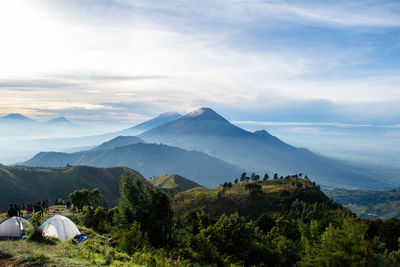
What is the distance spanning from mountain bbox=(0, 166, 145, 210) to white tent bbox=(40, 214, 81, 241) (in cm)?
8620

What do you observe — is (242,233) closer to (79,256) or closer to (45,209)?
(79,256)

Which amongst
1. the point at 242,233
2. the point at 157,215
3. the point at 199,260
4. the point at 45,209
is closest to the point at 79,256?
the point at 199,260

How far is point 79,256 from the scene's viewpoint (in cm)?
1362

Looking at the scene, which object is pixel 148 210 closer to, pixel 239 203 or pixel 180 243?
pixel 180 243

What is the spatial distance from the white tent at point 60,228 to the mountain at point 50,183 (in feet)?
283

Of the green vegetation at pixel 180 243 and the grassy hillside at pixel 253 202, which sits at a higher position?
the green vegetation at pixel 180 243

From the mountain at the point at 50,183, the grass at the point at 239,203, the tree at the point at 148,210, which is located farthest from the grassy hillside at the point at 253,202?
the tree at the point at 148,210

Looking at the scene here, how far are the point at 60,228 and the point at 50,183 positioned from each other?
143 m

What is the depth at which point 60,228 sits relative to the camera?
25.7 meters

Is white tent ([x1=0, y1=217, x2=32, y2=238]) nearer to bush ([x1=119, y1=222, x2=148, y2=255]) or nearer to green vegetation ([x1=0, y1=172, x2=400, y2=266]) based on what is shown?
green vegetation ([x1=0, y1=172, x2=400, y2=266])

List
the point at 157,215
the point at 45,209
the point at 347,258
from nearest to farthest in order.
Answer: the point at 347,258, the point at 157,215, the point at 45,209

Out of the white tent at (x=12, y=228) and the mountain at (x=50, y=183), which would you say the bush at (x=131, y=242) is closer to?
the white tent at (x=12, y=228)

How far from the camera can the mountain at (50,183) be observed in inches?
4796

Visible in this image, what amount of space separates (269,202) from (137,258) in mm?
71888
